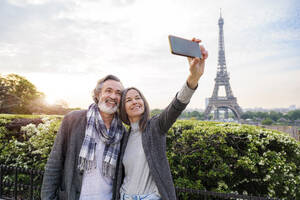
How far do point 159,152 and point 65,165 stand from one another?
0.95 m

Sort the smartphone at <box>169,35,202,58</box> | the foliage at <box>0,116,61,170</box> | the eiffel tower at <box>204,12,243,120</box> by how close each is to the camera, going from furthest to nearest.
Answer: the eiffel tower at <box>204,12,243,120</box>, the foliage at <box>0,116,61,170</box>, the smartphone at <box>169,35,202,58</box>

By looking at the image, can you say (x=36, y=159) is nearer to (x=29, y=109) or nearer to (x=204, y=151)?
(x=204, y=151)

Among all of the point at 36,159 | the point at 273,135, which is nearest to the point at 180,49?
the point at 273,135

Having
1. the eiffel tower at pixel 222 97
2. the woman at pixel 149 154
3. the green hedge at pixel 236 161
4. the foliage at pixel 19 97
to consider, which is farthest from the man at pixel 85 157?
the eiffel tower at pixel 222 97

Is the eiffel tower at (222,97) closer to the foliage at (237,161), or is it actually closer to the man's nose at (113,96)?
the foliage at (237,161)

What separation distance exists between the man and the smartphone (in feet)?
2.87

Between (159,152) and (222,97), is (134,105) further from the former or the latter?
(222,97)

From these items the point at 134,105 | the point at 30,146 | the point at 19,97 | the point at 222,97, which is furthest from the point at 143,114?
the point at 222,97

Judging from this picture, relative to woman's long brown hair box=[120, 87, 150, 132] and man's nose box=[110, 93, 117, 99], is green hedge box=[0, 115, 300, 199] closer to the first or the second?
woman's long brown hair box=[120, 87, 150, 132]

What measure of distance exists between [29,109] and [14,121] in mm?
25417

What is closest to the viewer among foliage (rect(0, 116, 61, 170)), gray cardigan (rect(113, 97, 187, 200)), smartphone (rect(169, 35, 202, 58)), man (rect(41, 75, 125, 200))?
smartphone (rect(169, 35, 202, 58))

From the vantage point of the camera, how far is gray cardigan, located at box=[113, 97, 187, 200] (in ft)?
5.33

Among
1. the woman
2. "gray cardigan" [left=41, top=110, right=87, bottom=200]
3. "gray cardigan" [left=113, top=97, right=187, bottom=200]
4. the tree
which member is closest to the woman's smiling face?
the woman

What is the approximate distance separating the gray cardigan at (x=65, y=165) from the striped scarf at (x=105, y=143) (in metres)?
0.08
